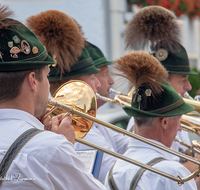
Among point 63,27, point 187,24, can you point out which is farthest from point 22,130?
point 187,24

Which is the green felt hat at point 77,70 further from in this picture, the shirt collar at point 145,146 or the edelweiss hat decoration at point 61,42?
the shirt collar at point 145,146

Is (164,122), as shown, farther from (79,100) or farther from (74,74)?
(74,74)

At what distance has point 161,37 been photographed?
3.29 meters

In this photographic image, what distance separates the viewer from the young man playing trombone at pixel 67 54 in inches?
98.5

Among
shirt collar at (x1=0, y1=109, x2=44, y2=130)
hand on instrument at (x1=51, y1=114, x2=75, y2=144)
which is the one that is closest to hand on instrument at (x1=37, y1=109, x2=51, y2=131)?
hand on instrument at (x1=51, y1=114, x2=75, y2=144)

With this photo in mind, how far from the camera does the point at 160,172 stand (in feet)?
5.32

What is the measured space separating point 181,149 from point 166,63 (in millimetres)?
951

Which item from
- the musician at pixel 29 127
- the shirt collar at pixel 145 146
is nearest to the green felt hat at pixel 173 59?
the shirt collar at pixel 145 146

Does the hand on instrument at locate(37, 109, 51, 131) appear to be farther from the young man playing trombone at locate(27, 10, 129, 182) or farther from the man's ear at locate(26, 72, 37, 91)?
the young man playing trombone at locate(27, 10, 129, 182)

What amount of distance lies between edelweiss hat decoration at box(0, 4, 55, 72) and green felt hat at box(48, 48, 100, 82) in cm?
124

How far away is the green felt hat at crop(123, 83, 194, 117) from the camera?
195cm

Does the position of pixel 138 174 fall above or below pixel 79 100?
below

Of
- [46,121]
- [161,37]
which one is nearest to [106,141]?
[46,121]

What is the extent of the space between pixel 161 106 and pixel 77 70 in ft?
3.25
